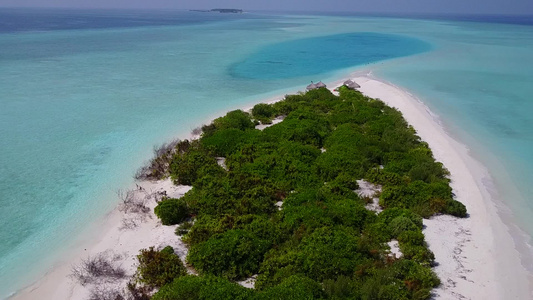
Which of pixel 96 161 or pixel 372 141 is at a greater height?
pixel 372 141

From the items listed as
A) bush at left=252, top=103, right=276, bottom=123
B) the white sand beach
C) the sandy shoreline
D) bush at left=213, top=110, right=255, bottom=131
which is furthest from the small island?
bush at left=252, top=103, right=276, bottom=123

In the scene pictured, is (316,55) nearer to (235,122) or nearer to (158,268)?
(235,122)

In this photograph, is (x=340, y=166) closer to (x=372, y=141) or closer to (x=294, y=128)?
(x=372, y=141)

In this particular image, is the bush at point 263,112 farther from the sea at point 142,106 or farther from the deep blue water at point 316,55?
the deep blue water at point 316,55

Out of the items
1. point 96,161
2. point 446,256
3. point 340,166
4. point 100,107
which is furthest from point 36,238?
point 100,107

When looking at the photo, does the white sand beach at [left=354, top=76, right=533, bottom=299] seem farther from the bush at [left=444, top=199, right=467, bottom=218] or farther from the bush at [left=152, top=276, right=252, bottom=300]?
the bush at [left=152, top=276, right=252, bottom=300]
